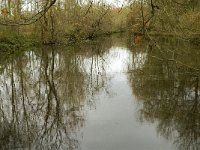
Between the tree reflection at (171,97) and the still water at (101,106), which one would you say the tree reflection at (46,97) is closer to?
the still water at (101,106)

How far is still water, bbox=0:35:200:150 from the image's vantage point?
33.6 feet

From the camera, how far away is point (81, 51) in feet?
101

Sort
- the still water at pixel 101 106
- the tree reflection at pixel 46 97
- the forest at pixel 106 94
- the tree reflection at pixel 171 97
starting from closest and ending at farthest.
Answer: the forest at pixel 106 94, the still water at pixel 101 106, the tree reflection at pixel 46 97, the tree reflection at pixel 171 97

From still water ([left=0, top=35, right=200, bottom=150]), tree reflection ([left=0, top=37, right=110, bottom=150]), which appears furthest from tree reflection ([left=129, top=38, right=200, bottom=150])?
tree reflection ([left=0, top=37, right=110, bottom=150])

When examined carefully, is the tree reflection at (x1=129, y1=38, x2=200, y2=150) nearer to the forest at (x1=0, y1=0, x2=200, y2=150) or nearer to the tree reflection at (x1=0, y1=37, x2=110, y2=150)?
the forest at (x1=0, y1=0, x2=200, y2=150)

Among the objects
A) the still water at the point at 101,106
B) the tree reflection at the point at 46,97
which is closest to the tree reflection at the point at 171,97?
A: the still water at the point at 101,106

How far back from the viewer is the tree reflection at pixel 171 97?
10.7 metres

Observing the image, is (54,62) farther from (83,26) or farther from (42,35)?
(83,26)

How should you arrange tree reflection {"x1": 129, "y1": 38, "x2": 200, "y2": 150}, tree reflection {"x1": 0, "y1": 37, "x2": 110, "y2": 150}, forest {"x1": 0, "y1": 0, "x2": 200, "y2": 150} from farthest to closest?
1. tree reflection {"x1": 129, "y1": 38, "x2": 200, "y2": 150}
2. tree reflection {"x1": 0, "y1": 37, "x2": 110, "y2": 150}
3. forest {"x1": 0, "y1": 0, "x2": 200, "y2": 150}

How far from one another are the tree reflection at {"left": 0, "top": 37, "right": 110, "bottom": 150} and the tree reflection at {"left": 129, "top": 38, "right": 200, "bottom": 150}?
7.09 ft

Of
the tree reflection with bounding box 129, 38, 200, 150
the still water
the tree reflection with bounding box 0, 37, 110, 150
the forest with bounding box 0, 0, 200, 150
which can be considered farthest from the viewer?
the tree reflection with bounding box 129, 38, 200, 150

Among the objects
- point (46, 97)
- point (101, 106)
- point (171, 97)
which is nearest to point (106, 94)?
point (101, 106)

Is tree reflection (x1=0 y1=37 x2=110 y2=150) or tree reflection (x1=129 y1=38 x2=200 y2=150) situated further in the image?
tree reflection (x1=129 y1=38 x2=200 y2=150)

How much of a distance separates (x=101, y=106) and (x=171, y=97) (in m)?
2.84
